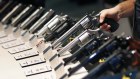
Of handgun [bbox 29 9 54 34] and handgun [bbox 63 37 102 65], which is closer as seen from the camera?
handgun [bbox 63 37 102 65]

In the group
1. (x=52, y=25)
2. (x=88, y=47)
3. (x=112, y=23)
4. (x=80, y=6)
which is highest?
(x=80, y=6)

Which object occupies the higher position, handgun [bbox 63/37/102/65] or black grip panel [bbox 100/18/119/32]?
black grip panel [bbox 100/18/119/32]

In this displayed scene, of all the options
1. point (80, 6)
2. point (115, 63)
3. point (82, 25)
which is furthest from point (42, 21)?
point (80, 6)

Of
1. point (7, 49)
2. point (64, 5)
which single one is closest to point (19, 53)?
point (7, 49)

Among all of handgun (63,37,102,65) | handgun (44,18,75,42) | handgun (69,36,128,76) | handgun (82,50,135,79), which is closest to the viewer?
handgun (82,50,135,79)

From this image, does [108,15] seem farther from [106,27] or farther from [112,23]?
[106,27]

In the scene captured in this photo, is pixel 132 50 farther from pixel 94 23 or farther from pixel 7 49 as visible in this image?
pixel 7 49

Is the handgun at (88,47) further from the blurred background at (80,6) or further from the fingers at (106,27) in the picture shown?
the blurred background at (80,6)

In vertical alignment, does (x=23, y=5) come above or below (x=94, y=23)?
above

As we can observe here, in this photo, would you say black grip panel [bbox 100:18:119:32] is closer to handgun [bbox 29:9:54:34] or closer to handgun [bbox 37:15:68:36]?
handgun [bbox 37:15:68:36]

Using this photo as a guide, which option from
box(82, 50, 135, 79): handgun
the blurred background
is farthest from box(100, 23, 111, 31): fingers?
the blurred background

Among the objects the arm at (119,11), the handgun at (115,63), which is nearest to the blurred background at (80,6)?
the arm at (119,11)

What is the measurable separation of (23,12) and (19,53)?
20.5 inches

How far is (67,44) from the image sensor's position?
1.77 meters
